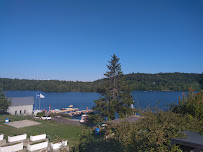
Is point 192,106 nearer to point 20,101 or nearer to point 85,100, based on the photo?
point 20,101

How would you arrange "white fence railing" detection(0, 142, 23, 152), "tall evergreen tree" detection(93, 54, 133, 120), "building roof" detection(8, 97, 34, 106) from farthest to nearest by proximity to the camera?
1. "building roof" detection(8, 97, 34, 106)
2. "tall evergreen tree" detection(93, 54, 133, 120)
3. "white fence railing" detection(0, 142, 23, 152)

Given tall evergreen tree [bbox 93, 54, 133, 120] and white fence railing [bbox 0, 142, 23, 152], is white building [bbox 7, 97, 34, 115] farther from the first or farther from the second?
white fence railing [bbox 0, 142, 23, 152]

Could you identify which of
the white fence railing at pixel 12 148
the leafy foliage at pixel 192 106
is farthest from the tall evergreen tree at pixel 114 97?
the white fence railing at pixel 12 148

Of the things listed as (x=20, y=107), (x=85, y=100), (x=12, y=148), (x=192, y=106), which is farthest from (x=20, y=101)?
(x=85, y=100)

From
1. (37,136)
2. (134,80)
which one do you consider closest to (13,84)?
(134,80)

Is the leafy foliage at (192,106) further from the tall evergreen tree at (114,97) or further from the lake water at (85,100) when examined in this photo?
the lake water at (85,100)

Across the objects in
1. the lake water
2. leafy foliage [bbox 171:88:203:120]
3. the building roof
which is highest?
leafy foliage [bbox 171:88:203:120]

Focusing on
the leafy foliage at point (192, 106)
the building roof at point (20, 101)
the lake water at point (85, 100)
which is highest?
the leafy foliage at point (192, 106)

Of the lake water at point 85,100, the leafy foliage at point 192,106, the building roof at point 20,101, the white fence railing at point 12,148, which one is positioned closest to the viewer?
the white fence railing at point 12,148

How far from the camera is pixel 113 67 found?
78.1ft

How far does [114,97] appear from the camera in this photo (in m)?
22.4

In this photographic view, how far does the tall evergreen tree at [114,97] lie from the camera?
69.1ft

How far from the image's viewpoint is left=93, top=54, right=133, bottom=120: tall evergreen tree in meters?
21.1

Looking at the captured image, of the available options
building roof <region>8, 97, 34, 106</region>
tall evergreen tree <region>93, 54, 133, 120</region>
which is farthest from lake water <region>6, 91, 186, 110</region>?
building roof <region>8, 97, 34, 106</region>
